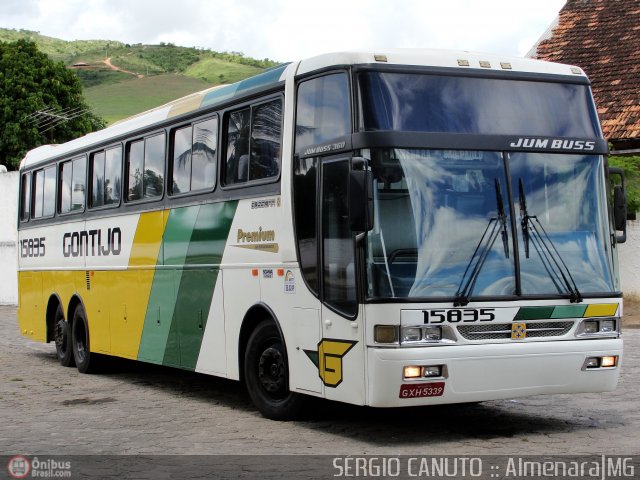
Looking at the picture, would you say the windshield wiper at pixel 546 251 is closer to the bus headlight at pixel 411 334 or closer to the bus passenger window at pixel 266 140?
the bus headlight at pixel 411 334

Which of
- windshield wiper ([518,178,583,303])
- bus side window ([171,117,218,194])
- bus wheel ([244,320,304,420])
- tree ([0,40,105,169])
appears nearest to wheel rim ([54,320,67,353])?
bus side window ([171,117,218,194])

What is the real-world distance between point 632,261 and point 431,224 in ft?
47.2

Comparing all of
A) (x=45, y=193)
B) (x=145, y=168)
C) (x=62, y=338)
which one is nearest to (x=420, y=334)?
(x=145, y=168)

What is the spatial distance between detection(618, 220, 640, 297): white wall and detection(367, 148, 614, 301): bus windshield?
1312 cm

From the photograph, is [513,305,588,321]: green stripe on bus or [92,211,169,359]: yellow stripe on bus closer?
[513,305,588,321]: green stripe on bus

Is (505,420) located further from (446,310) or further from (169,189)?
(169,189)

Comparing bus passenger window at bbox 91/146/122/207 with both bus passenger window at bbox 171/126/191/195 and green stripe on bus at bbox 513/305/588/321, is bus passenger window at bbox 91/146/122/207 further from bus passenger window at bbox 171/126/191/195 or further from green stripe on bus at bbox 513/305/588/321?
→ green stripe on bus at bbox 513/305/588/321

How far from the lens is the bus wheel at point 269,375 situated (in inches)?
442

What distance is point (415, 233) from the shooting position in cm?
971

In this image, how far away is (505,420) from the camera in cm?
1139

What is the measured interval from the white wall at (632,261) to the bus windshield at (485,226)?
Answer: 43.0ft

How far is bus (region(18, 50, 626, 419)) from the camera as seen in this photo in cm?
967

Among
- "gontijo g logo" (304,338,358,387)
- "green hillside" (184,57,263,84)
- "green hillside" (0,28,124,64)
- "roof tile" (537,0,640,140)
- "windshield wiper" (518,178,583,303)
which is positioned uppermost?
"green hillside" (0,28,124,64)

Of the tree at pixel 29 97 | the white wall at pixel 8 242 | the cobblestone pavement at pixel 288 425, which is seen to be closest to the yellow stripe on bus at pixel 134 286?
the cobblestone pavement at pixel 288 425
